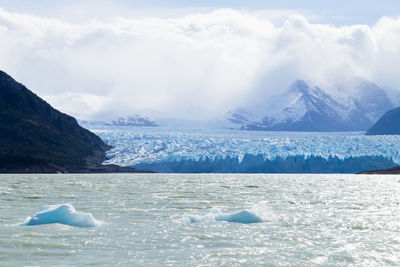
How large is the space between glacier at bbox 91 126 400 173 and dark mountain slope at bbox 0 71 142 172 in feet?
38.2

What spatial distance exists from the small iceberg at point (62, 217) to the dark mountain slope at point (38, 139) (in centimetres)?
9161

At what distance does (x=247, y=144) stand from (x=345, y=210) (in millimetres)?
76879

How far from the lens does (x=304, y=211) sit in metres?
28.9

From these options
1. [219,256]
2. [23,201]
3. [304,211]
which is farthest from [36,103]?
[219,256]

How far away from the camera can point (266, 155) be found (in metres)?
103

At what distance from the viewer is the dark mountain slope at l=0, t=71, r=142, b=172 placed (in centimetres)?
11694

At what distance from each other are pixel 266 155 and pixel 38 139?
63.4m

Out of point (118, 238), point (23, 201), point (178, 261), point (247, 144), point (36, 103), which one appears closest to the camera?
point (178, 261)

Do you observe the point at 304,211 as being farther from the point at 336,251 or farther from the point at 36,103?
the point at 36,103

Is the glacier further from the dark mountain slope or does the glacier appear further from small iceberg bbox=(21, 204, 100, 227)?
small iceberg bbox=(21, 204, 100, 227)

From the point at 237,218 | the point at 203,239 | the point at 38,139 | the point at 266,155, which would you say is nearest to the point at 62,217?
the point at 203,239

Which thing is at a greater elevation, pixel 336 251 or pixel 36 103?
pixel 36 103

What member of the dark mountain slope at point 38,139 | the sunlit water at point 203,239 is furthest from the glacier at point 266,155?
the sunlit water at point 203,239

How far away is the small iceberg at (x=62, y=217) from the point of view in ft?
73.0
